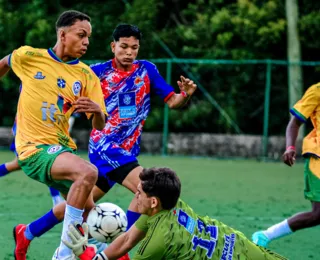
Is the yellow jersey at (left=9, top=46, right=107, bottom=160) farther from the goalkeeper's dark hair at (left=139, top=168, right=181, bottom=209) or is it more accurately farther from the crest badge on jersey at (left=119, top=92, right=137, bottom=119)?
the goalkeeper's dark hair at (left=139, top=168, right=181, bottom=209)

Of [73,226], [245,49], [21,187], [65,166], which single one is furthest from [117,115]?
[245,49]

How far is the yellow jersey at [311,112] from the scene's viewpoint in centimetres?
670

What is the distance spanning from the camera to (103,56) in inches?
784

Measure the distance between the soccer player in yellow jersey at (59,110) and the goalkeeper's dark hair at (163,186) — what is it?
878mm

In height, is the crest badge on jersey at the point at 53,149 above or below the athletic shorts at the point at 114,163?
above

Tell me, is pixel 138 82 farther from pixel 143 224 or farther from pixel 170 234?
pixel 170 234

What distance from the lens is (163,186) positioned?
4660 millimetres

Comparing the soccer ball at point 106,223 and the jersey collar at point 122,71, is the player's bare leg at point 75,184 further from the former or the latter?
the jersey collar at point 122,71

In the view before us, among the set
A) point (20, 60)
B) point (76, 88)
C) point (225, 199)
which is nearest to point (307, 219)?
point (76, 88)

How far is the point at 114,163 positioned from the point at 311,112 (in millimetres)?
1750

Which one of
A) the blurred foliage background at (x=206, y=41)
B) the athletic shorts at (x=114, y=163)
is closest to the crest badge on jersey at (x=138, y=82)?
the athletic shorts at (x=114, y=163)

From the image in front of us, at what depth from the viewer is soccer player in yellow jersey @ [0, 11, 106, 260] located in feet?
18.1

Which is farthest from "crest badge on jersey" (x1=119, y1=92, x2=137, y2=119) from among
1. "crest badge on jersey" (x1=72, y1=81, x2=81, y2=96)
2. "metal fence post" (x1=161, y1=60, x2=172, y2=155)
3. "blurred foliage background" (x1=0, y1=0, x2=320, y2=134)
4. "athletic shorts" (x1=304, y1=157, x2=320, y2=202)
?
"blurred foliage background" (x1=0, y1=0, x2=320, y2=134)

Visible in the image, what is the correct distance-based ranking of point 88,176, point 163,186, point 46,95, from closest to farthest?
point 163,186, point 88,176, point 46,95
